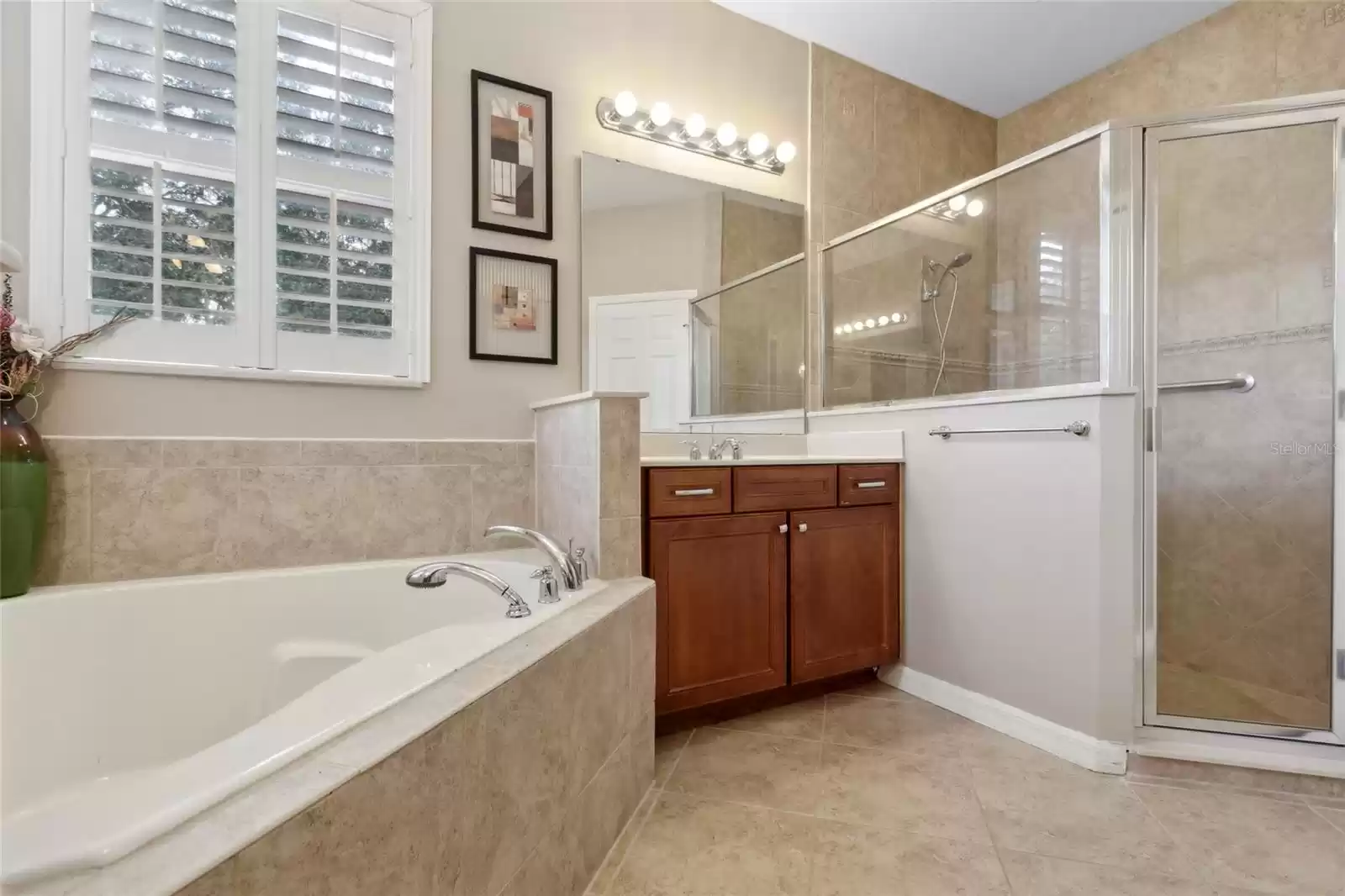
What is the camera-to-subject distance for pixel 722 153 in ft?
8.55

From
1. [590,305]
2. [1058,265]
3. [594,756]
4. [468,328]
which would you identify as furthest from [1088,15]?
[594,756]

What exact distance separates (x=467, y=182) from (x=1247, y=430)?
8.53 ft

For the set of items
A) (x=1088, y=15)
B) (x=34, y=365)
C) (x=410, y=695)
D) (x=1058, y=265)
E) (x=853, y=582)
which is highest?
(x=1088, y=15)

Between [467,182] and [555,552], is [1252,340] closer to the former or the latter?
[555,552]

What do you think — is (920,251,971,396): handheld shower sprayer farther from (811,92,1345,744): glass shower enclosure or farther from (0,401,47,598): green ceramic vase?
(0,401,47,598): green ceramic vase

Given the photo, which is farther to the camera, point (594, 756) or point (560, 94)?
point (560, 94)

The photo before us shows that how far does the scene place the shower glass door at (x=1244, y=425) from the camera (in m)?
1.75

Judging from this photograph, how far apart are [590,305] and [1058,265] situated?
1.58 m

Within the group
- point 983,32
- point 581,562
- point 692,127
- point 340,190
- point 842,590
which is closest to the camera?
point 581,562

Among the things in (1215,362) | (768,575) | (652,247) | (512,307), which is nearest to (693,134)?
(652,247)

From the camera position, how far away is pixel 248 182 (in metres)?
1.79

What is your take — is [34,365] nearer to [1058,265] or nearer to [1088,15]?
[1058,265]

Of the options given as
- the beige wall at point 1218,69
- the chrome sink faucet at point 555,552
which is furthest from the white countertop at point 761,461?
the beige wall at point 1218,69

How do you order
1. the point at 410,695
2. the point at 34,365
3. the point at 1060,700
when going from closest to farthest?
1. the point at 410,695
2. the point at 34,365
3. the point at 1060,700
